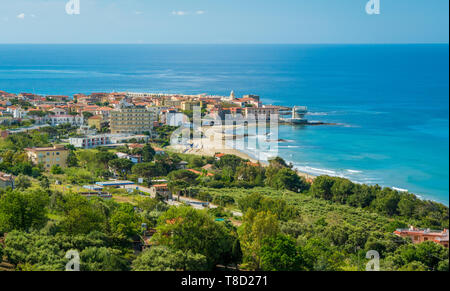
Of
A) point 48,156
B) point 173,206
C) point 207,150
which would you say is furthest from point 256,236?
point 207,150

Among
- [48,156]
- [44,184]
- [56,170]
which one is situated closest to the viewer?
[44,184]

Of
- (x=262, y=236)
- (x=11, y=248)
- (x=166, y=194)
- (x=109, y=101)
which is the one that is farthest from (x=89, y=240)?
(x=109, y=101)

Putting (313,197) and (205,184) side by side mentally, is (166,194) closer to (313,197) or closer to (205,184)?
(205,184)

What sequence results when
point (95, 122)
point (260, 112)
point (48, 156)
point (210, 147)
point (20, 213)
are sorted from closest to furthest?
point (20, 213), point (48, 156), point (210, 147), point (95, 122), point (260, 112)

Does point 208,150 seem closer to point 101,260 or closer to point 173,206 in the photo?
point 173,206

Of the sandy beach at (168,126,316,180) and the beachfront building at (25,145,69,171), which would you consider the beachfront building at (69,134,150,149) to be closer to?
the sandy beach at (168,126,316,180)

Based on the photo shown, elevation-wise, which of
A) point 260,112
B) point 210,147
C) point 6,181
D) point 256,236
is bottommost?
point 210,147

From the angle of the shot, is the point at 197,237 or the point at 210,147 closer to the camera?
the point at 197,237

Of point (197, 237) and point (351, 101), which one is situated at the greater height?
point (351, 101)
